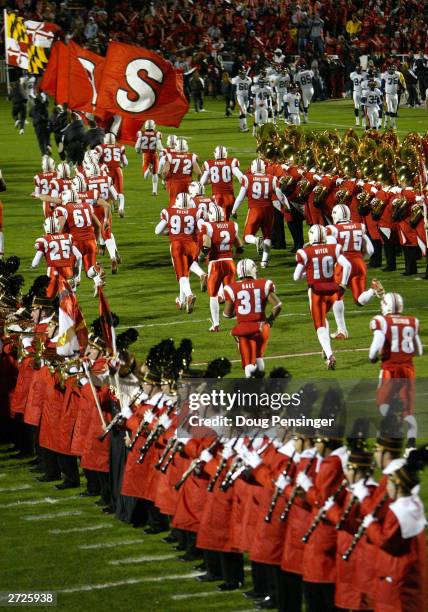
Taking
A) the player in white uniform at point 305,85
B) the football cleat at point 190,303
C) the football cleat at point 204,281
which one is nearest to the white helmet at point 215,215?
the football cleat at point 204,281

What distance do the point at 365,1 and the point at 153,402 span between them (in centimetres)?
4330

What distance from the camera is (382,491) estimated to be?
34.1ft

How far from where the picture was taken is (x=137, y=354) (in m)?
20.3

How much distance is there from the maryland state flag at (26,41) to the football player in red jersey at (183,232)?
63.1ft

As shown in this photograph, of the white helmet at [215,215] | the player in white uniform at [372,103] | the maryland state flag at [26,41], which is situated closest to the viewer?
the white helmet at [215,215]

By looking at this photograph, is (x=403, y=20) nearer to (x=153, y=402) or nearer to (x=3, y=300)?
(x=3, y=300)

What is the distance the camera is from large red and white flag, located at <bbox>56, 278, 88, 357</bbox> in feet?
50.4

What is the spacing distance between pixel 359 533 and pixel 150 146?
23.8 m

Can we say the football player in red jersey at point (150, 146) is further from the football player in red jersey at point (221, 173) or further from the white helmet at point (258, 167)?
the white helmet at point (258, 167)

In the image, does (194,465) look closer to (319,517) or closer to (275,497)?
(275,497)

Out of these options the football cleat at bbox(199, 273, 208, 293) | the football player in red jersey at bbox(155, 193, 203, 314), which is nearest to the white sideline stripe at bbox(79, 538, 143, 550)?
the football cleat at bbox(199, 273, 208, 293)

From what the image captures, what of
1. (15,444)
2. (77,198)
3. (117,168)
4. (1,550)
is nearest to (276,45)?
(117,168)

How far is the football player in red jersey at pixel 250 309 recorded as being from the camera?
688 inches

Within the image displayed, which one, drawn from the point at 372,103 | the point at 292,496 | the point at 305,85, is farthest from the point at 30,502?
the point at 305,85
